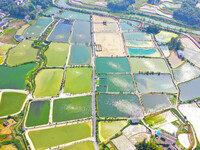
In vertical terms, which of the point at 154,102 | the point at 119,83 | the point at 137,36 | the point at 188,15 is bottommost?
the point at 154,102

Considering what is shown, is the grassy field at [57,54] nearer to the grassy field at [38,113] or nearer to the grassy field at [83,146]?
the grassy field at [38,113]

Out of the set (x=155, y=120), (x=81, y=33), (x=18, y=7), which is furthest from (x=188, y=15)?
(x=18, y=7)

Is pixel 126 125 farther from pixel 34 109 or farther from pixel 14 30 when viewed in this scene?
pixel 14 30

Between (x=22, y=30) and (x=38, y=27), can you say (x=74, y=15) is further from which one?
(x=22, y=30)

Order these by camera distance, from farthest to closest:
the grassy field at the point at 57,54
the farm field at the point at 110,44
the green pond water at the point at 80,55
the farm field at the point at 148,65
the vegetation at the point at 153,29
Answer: the vegetation at the point at 153,29, the farm field at the point at 110,44, the green pond water at the point at 80,55, the grassy field at the point at 57,54, the farm field at the point at 148,65

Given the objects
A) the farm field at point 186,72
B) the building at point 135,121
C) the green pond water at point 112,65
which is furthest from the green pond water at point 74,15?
the building at point 135,121

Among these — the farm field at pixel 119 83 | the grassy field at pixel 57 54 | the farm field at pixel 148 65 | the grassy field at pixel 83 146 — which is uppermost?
the farm field at pixel 148 65

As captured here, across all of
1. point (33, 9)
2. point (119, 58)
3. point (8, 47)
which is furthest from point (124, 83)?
point (33, 9)
